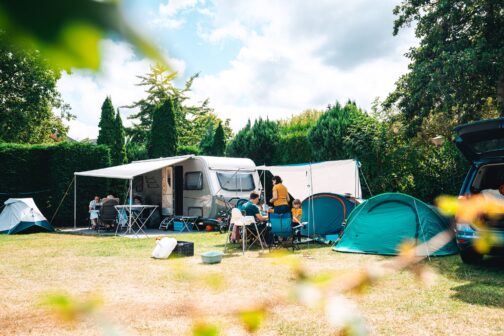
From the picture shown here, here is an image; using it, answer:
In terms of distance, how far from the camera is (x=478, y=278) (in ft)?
18.1

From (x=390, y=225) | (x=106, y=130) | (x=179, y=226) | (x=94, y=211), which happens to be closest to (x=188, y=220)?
(x=179, y=226)

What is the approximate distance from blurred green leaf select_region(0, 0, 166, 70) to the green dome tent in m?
7.27

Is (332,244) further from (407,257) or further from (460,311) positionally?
(407,257)

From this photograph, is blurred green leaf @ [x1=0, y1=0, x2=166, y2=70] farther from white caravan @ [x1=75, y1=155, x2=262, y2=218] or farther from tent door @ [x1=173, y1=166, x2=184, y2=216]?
tent door @ [x1=173, y1=166, x2=184, y2=216]

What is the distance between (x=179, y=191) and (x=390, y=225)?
802cm

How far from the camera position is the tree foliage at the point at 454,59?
10609 mm

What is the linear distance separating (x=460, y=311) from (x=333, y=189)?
21.9 feet

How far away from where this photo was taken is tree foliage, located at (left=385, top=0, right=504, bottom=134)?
418 inches

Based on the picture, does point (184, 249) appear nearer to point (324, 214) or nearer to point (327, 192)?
point (324, 214)

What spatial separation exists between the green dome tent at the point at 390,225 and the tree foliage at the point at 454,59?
4777 mm

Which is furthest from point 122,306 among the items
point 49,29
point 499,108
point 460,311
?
point 499,108

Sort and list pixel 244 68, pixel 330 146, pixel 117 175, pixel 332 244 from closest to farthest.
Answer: pixel 244 68, pixel 332 244, pixel 117 175, pixel 330 146

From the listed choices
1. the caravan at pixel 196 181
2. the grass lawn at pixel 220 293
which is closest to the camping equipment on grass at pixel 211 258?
the grass lawn at pixel 220 293

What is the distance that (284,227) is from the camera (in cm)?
803
